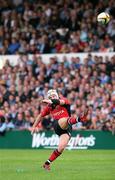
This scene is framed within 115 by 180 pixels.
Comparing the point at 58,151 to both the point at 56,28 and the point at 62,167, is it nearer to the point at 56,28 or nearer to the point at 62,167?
the point at 62,167

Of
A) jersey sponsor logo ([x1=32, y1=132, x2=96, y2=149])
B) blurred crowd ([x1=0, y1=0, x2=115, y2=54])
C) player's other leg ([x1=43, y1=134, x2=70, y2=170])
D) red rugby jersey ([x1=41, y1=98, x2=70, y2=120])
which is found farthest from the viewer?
blurred crowd ([x1=0, y1=0, x2=115, y2=54])

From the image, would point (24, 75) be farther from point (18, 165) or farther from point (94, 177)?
point (94, 177)

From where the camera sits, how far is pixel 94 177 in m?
15.5

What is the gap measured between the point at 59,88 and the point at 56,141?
8.50 ft

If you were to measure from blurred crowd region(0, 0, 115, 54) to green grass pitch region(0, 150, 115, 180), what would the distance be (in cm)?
705

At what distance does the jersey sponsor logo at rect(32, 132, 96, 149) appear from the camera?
27.0 metres

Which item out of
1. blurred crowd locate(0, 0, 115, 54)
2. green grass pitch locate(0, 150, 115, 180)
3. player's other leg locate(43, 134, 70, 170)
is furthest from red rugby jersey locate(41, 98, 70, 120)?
blurred crowd locate(0, 0, 115, 54)

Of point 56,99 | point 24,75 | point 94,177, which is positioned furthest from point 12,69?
point 94,177

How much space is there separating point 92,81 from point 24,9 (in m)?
7.06

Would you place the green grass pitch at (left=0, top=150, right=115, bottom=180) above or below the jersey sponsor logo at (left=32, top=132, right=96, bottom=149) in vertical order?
above

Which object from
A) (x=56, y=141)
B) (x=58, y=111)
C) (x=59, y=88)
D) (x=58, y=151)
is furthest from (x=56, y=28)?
(x=58, y=151)

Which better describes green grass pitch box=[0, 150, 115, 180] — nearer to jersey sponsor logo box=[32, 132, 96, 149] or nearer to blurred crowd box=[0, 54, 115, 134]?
jersey sponsor logo box=[32, 132, 96, 149]

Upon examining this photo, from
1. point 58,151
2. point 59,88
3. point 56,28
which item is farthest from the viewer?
point 56,28

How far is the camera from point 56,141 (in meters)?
27.3
